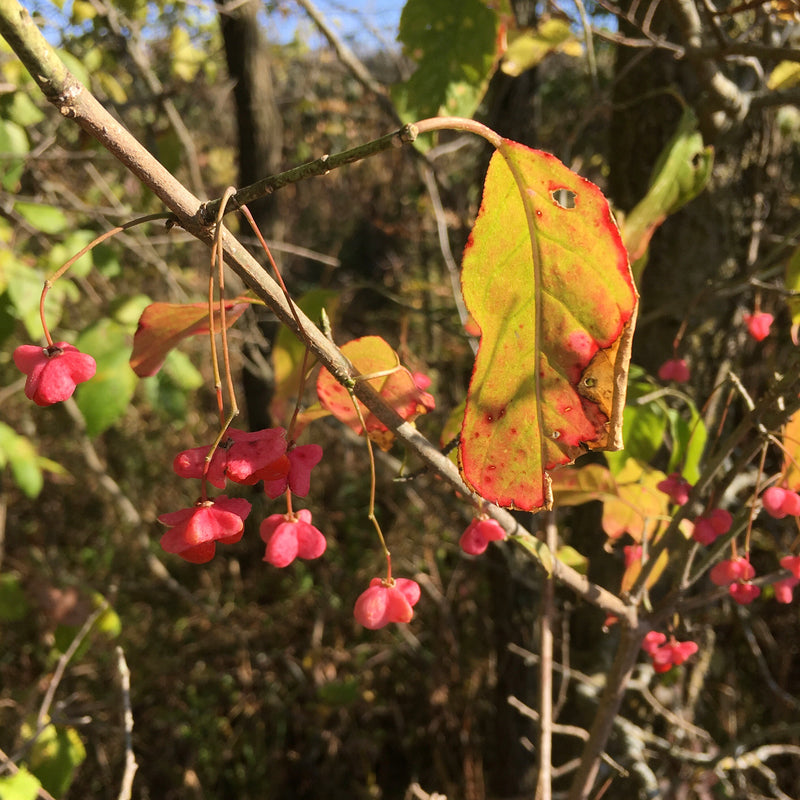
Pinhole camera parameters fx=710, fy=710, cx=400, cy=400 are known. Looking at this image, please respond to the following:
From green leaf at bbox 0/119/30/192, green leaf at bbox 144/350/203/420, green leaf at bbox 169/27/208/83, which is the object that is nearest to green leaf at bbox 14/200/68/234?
green leaf at bbox 0/119/30/192

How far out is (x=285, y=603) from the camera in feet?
10.4

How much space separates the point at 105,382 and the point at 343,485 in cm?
223

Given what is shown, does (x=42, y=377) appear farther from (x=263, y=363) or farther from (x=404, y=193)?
(x=404, y=193)

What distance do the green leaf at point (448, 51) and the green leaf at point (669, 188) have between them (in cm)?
30

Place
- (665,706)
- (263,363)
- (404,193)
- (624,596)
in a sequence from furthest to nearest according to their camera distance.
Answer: (404,193), (263,363), (665,706), (624,596)

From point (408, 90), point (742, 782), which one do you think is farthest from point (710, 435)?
point (408, 90)

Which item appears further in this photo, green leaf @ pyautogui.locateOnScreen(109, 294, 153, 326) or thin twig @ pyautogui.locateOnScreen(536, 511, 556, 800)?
green leaf @ pyautogui.locateOnScreen(109, 294, 153, 326)

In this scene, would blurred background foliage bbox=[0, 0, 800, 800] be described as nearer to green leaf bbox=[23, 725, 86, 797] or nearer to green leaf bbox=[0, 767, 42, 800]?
green leaf bbox=[23, 725, 86, 797]

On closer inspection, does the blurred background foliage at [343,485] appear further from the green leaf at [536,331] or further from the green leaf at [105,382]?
the green leaf at [536,331]

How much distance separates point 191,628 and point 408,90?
268 cm

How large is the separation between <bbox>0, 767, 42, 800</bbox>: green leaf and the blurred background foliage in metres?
0.11

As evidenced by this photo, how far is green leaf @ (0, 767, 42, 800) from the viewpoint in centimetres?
105

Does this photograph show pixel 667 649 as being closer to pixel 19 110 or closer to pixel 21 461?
pixel 19 110

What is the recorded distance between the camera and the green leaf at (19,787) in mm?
1047
